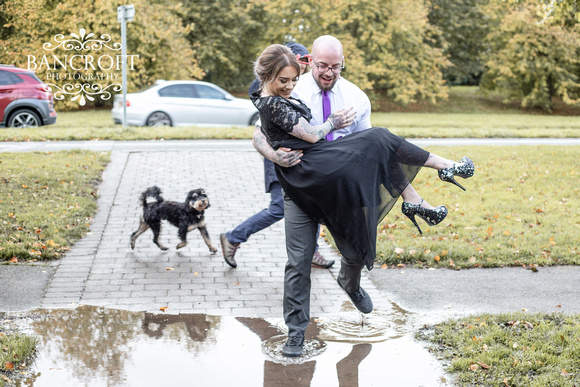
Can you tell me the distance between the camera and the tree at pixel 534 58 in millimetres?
33375

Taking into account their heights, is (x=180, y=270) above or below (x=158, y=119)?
above

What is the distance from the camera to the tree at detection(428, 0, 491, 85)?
124 ft

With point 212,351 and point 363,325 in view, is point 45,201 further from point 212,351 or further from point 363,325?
point 363,325

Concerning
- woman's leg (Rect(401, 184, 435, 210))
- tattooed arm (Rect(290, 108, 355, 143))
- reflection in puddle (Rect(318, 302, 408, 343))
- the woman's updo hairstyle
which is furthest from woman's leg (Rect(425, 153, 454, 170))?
reflection in puddle (Rect(318, 302, 408, 343))

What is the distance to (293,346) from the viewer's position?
14.6 ft

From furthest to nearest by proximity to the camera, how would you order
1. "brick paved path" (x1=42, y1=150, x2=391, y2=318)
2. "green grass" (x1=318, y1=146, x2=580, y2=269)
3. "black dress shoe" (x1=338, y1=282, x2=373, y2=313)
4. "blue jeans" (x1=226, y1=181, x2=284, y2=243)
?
"green grass" (x1=318, y1=146, x2=580, y2=269) → "blue jeans" (x1=226, y1=181, x2=284, y2=243) → "brick paved path" (x1=42, y1=150, x2=391, y2=318) → "black dress shoe" (x1=338, y1=282, x2=373, y2=313)

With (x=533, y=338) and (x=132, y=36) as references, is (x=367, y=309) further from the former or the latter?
(x=132, y=36)

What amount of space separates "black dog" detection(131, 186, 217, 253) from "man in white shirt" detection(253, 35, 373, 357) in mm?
2375

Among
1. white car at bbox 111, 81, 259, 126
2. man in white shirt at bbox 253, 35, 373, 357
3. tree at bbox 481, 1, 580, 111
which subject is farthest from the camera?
tree at bbox 481, 1, 580, 111

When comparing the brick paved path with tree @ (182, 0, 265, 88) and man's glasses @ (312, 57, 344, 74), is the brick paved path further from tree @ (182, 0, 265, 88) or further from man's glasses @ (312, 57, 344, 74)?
tree @ (182, 0, 265, 88)

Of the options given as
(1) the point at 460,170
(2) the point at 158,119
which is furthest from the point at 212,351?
(2) the point at 158,119

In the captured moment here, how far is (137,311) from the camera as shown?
17.5 feet

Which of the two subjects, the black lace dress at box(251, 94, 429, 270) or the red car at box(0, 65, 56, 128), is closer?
the black lace dress at box(251, 94, 429, 270)

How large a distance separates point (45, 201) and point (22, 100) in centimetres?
912
